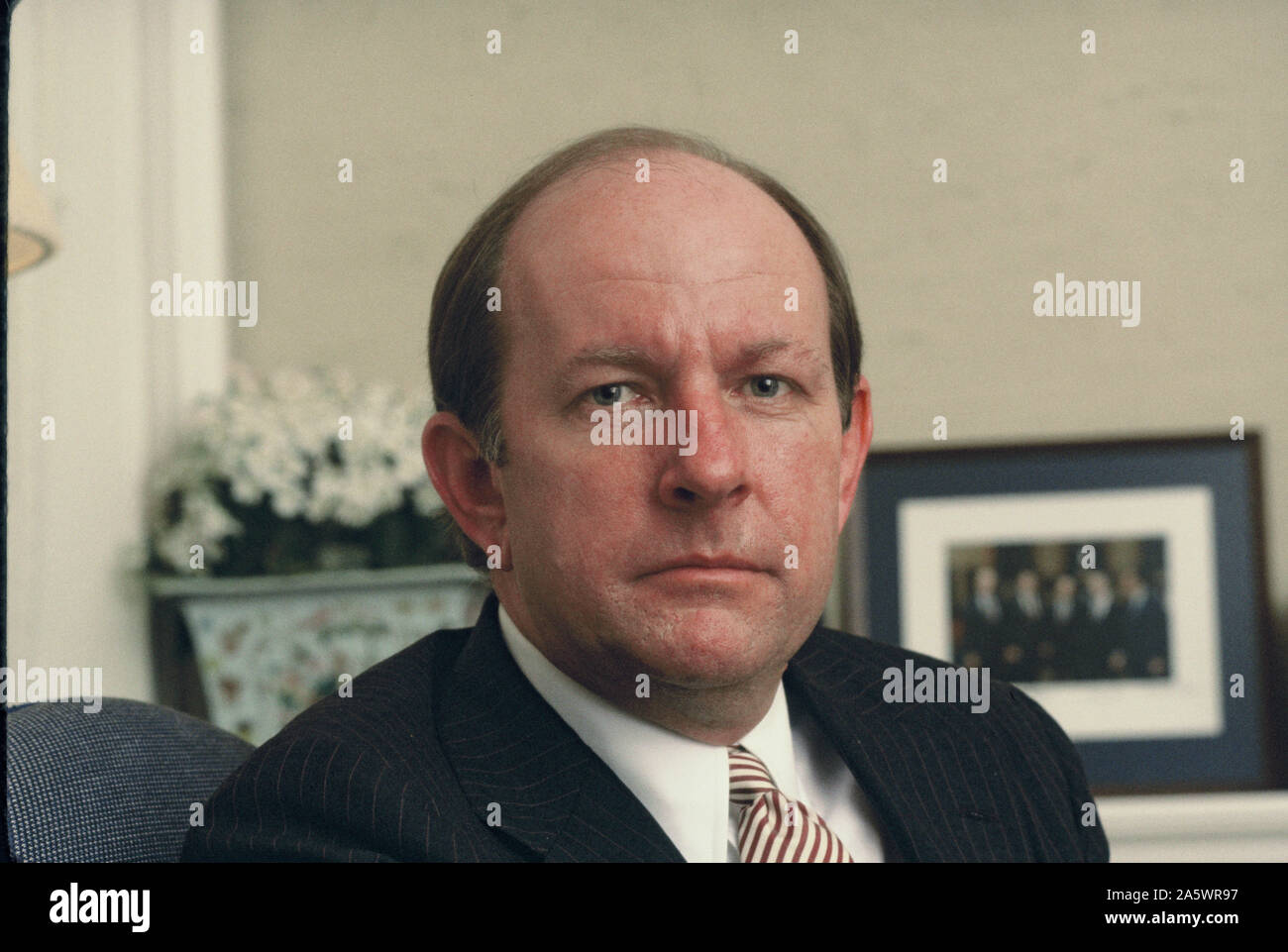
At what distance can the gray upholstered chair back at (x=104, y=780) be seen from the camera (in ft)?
2.45

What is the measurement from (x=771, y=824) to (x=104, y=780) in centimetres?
46

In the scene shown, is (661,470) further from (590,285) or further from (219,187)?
(219,187)

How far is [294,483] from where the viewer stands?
172 cm

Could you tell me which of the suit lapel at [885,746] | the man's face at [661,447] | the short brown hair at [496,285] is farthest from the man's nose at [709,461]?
the suit lapel at [885,746]

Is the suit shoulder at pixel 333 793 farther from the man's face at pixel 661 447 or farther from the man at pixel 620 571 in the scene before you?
the man's face at pixel 661 447

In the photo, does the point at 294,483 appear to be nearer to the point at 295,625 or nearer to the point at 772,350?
the point at 295,625

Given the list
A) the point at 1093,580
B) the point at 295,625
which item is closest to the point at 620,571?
the point at 295,625

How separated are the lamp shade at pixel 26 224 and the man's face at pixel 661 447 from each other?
28.4 inches

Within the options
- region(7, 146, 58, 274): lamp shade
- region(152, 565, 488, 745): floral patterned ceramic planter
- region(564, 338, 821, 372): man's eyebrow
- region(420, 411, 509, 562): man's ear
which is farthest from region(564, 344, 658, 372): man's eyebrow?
region(152, 565, 488, 745): floral patterned ceramic planter

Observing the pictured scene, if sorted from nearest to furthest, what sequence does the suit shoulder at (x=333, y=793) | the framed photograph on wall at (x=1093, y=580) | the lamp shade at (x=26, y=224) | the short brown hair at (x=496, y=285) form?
the suit shoulder at (x=333, y=793) → the short brown hair at (x=496, y=285) → the lamp shade at (x=26, y=224) → the framed photograph on wall at (x=1093, y=580)

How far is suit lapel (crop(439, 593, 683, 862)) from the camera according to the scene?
0.75 m

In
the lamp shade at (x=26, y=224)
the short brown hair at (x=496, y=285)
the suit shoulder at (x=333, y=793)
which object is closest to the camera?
the suit shoulder at (x=333, y=793)
